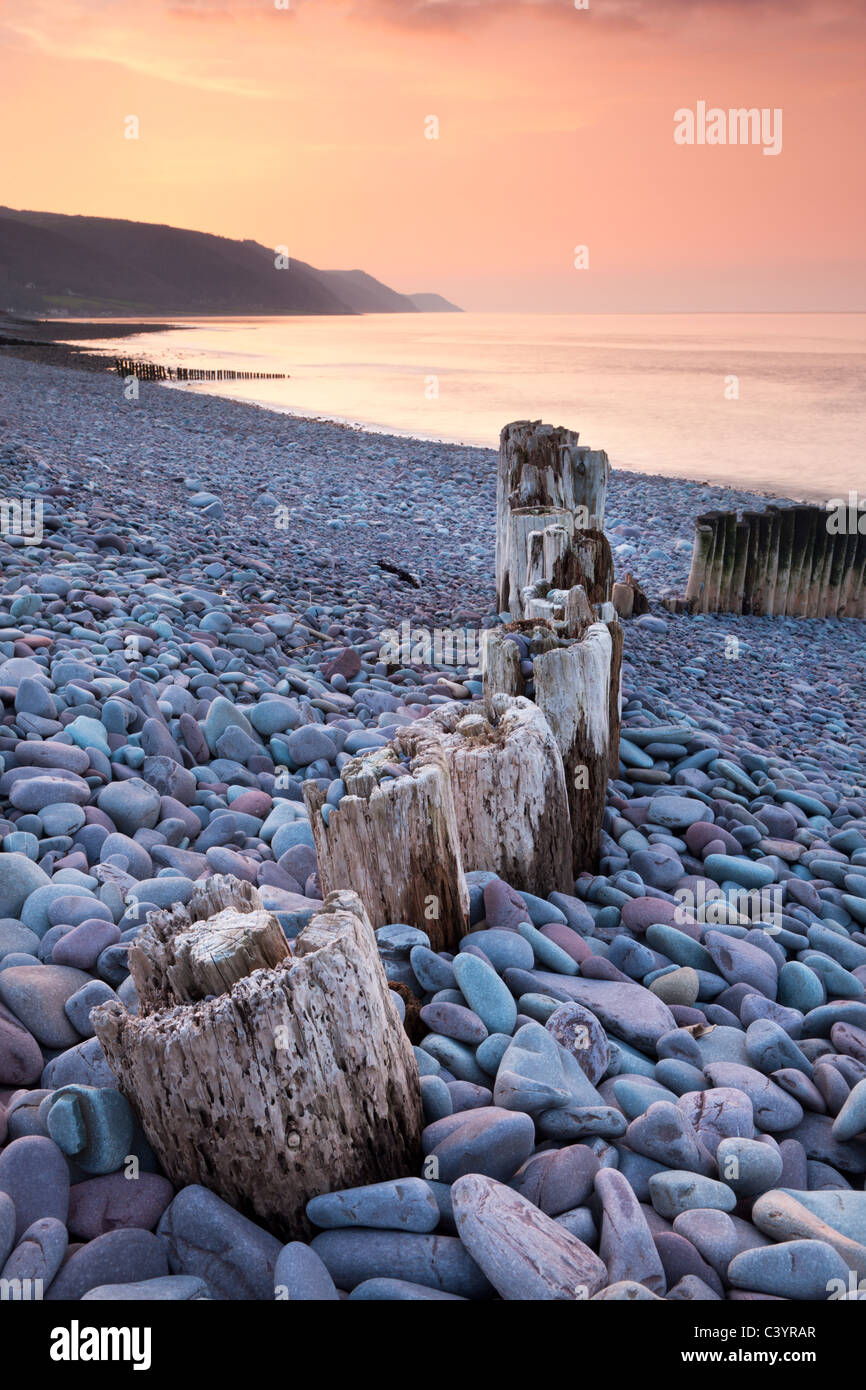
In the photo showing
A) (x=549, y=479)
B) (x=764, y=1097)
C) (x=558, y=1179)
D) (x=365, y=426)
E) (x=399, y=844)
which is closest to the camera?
(x=558, y=1179)

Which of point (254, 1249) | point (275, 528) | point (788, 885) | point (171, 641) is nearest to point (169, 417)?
point (275, 528)

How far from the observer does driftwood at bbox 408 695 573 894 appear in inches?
121

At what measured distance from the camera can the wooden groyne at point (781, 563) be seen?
8430mm

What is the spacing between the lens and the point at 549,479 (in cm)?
601

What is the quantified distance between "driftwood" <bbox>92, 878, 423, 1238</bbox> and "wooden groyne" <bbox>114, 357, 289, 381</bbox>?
1256 inches

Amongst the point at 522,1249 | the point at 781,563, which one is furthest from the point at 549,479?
the point at 522,1249

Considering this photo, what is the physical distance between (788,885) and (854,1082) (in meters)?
1.29


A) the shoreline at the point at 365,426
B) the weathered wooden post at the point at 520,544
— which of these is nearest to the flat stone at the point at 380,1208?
the weathered wooden post at the point at 520,544

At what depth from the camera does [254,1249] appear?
1811 mm

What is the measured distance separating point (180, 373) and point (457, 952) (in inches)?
1565

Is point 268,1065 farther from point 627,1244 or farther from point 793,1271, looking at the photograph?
point 793,1271

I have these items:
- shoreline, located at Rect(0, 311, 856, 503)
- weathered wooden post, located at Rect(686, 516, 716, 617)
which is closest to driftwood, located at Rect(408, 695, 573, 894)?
weathered wooden post, located at Rect(686, 516, 716, 617)

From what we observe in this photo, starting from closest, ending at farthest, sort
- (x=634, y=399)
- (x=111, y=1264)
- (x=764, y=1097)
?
(x=111, y=1264)
(x=764, y=1097)
(x=634, y=399)
